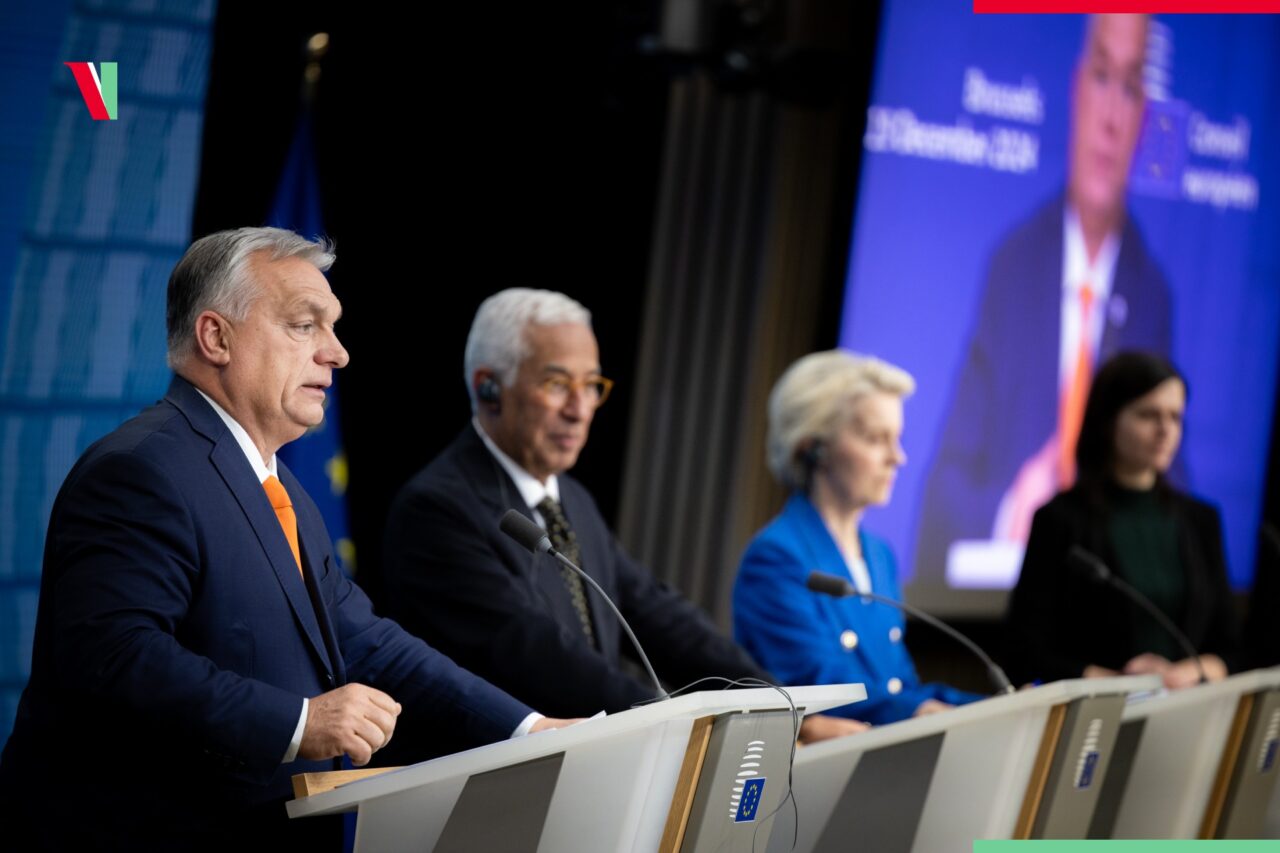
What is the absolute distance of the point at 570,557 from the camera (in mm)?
3051

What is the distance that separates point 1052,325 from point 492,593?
11.2 ft

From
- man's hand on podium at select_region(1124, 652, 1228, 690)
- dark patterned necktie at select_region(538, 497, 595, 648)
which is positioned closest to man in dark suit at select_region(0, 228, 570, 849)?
dark patterned necktie at select_region(538, 497, 595, 648)

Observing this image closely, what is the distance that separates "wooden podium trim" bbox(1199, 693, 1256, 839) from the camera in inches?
135

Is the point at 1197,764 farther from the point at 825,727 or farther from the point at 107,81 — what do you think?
the point at 107,81

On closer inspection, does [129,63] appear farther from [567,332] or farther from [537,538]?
[537,538]

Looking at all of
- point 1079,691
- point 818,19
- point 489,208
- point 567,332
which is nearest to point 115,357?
point 567,332

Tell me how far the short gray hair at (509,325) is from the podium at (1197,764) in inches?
56.2

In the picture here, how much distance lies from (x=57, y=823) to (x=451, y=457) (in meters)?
1.19

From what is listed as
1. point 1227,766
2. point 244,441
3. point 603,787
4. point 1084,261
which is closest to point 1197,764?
point 1227,766

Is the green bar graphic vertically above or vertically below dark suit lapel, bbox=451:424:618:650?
above

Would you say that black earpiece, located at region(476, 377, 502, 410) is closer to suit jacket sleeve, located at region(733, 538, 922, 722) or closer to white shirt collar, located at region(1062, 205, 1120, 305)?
suit jacket sleeve, located at region(733, 538, 922, 722)

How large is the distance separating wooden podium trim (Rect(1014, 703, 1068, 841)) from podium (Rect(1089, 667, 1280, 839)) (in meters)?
0.30

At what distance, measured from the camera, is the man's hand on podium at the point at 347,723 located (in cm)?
197

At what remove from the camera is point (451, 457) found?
305 cm
